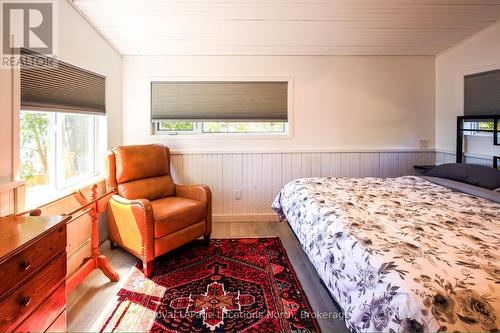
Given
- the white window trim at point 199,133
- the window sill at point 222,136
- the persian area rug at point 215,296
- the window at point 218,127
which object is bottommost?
the persian area rug at point 215,296

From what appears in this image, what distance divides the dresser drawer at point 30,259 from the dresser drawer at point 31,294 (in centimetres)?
3

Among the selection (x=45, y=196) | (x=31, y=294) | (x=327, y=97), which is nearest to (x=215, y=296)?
(x=31, y=294)

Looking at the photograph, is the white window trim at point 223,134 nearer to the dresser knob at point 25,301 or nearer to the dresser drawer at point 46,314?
the dresser drawer at point 46,314

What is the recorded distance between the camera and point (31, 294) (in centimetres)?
122

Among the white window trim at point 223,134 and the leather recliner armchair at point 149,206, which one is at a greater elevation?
the white window trim at point 223,134

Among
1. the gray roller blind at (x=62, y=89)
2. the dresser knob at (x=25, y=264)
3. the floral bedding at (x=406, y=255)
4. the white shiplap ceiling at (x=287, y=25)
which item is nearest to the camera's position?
the floral bedding at (x=406, y=255)

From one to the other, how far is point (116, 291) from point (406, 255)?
1987 mm

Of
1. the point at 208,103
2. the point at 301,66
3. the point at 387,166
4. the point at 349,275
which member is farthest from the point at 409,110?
the point at 349,275

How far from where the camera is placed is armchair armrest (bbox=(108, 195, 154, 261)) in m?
→ 2.38

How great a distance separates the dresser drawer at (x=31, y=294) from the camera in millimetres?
1081

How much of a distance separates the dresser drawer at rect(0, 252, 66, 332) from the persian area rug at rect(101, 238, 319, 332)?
1.85 ft

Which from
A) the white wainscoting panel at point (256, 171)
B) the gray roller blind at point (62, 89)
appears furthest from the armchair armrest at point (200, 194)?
the gray roller blind at point (62, 89)

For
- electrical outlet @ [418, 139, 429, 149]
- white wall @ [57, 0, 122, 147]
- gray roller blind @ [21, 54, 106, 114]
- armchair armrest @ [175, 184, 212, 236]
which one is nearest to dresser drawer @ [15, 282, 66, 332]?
gray roller blind @ [21, 54, 106, 114]

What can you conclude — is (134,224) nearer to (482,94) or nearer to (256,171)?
(256,171)
